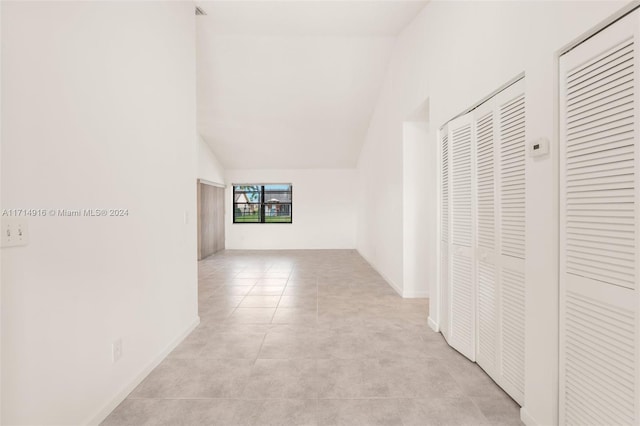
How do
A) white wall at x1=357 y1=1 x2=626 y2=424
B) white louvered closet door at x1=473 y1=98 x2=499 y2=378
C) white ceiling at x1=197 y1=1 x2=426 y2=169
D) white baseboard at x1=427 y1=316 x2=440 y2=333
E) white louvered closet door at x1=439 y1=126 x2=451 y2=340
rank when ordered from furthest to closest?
1. white ceiling at x1=197 y1=1 x2=426 y2=169
2. white baseboard at x1=427 y1=316 x2=440 y2=333
3. white louvered closet door at x1=439 y1=126 x2=451 y2=340
4. white louvered closet door at x1=473 y1=98 x2=499 y2=378
5. white wall at x1=357 y1=1 x2=626 y2=424

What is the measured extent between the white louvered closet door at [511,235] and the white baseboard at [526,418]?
0.11m

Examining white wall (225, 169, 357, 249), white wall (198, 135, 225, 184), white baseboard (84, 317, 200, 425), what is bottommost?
white baseboard (84, 317, 200, 425)

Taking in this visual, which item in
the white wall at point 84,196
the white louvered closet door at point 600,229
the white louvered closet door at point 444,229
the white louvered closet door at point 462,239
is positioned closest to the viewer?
the white louvered closet door at point 600,229

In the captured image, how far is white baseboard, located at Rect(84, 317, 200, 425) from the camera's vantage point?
5.42ft

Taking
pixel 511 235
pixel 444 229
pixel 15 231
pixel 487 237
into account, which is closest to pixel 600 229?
pixel 511 235

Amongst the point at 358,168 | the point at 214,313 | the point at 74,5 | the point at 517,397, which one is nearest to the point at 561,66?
the point at 517,397

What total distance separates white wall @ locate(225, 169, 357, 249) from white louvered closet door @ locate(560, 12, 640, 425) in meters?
7.50

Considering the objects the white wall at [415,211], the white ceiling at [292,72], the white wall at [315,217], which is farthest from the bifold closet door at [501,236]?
the white wall at [315,217]

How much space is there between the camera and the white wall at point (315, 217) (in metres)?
8.90

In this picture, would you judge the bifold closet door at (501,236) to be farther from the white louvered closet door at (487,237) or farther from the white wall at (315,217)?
the white wall at (315,217)

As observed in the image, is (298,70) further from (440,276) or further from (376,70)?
(440,276)

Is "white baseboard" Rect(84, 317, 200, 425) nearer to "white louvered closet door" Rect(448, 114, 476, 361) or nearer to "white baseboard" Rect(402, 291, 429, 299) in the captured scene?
"white louvered closet door" Rect(448, 114, 476, 361)

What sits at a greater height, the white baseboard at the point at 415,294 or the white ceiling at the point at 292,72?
the white ceiling at the point at 292,72

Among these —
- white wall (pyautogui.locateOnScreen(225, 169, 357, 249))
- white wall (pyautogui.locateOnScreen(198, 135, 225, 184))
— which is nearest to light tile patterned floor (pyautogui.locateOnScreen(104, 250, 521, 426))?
white wall (pyautogui.locateOnScreen(198, 135, 225, 184))
